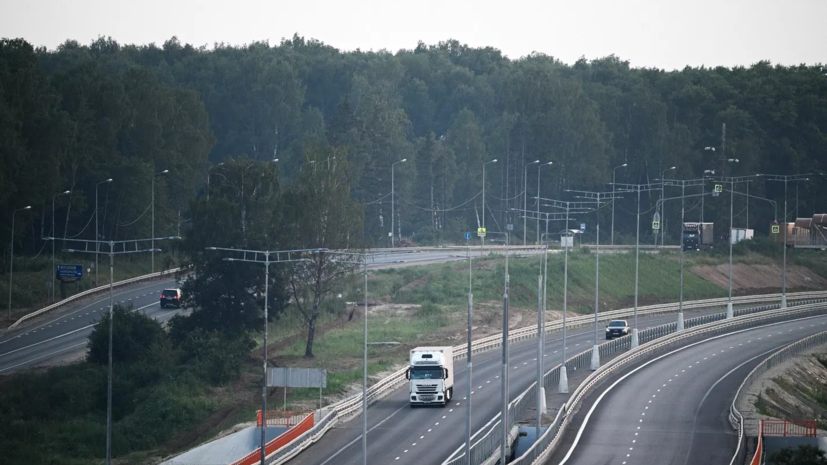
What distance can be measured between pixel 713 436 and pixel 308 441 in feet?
70.4

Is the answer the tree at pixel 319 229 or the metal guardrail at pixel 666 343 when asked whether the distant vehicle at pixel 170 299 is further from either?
the metal guardrail at pixel 666 343

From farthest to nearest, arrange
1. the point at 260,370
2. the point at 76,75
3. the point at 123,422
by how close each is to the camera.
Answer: the point at 76,75 → the point at 260,370 → the point at 123,422

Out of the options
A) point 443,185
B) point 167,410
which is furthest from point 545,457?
point 443,185

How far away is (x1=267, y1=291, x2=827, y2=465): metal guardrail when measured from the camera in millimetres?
56406

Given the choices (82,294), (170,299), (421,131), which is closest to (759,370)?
(170,299)

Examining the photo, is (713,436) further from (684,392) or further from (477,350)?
(477,350)

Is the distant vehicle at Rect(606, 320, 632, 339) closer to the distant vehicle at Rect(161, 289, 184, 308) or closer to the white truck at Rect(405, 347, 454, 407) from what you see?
the white truck at Rect(405, 347, 454, 407)

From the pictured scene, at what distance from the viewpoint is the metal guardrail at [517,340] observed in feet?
185

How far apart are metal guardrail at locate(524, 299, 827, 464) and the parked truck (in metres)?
20.6

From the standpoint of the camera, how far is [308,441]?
56.3 m

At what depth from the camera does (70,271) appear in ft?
314

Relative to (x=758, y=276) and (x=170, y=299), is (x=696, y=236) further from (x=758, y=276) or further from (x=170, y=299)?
(x=170, y=299)

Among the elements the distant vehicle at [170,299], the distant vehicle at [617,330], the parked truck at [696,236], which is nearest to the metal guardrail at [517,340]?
the distant vehicle at [617,330]

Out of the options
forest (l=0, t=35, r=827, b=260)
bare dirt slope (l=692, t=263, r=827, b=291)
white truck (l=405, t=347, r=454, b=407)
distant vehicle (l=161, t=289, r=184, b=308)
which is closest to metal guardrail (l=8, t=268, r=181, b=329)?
distant vehicle (l=161, t=289, r=184, b=308)
